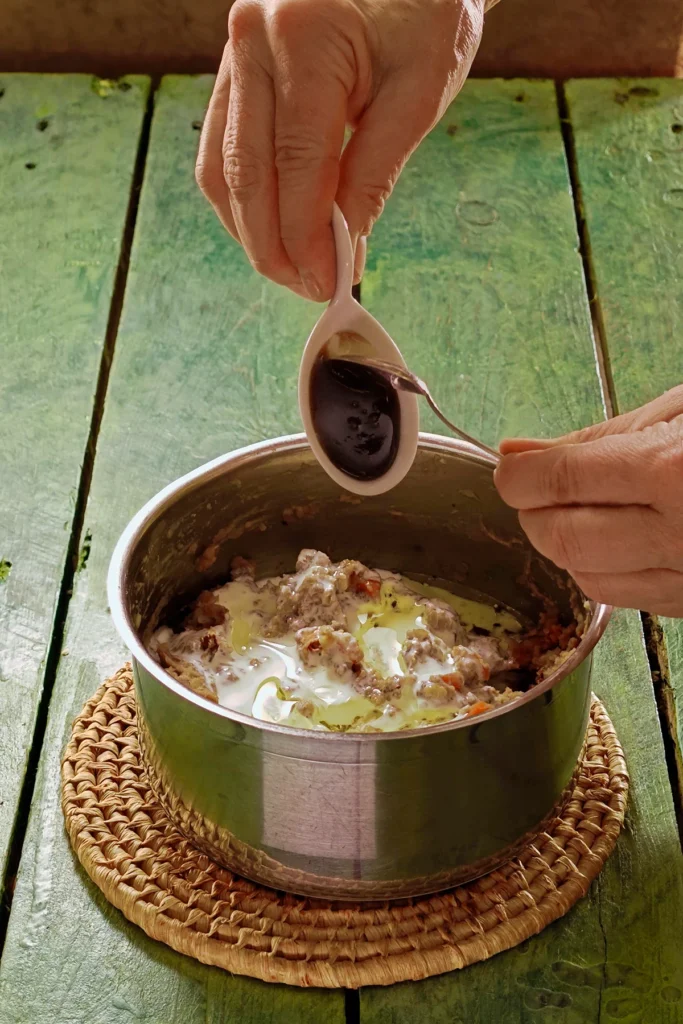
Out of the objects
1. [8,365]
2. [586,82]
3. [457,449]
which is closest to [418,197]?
[586,82]

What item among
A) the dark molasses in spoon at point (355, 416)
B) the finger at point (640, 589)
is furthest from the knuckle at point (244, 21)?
the finger at point (640, 589)

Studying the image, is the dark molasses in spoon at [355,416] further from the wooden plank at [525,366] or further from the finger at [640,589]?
the wooden plank at [525,366]

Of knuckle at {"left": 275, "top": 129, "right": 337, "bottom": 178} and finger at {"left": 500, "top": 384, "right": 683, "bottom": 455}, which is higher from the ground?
knuckle at {"left": 275, "top": 129, "right": 337, "bottom": 178}

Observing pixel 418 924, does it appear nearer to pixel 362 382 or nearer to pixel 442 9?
pixel 362 382

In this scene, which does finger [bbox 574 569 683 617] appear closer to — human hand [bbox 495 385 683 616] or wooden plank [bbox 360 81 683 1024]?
human hand [bbox 495 385 683 616]

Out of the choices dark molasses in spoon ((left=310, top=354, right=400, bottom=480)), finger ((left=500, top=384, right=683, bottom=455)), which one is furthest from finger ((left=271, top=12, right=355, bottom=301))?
finger ((left=500, top=384, right=683, bottom=455))

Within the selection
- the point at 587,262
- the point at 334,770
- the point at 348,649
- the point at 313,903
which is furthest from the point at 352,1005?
the point at 587,262

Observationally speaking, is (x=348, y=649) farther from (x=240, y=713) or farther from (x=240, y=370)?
(x=240, y=370)
